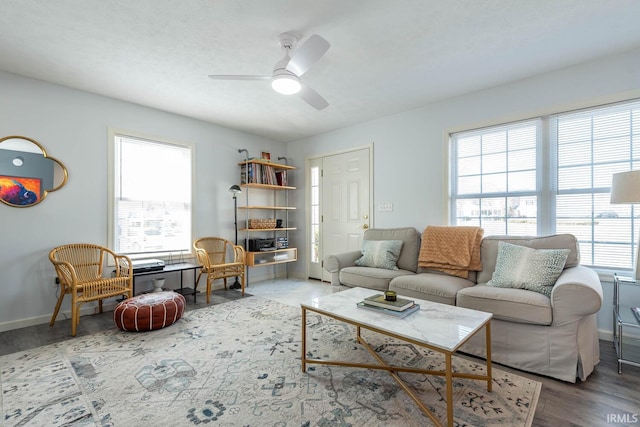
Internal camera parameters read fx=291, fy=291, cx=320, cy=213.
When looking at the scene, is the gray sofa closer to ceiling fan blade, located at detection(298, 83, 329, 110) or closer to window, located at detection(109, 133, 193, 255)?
ceiling fan blade, located at detection(298, 83, 329, 110)

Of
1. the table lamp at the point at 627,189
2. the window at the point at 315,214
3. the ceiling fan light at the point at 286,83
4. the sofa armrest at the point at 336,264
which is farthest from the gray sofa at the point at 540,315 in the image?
the window at the point at 315,214

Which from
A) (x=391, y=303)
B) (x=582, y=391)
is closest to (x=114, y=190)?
(x=391, y=303)

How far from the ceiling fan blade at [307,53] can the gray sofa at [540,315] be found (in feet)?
6.81

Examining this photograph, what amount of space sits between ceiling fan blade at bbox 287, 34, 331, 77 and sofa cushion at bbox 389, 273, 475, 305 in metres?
2.07

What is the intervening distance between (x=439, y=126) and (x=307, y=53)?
2172mm

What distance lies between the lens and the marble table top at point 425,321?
58.0 inches

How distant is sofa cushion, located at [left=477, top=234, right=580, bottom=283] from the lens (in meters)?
2.43

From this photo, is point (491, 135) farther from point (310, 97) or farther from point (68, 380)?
point (68, 380)

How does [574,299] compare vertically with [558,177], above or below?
below

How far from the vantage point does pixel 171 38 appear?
90.5 inches

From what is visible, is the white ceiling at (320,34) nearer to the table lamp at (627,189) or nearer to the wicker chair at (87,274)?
the table lamp at (627,189)

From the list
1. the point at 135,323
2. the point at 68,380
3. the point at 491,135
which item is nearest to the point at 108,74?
the point at 135,323

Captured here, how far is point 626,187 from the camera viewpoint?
2.12 m

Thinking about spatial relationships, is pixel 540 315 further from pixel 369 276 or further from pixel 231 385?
pixel 231 385
